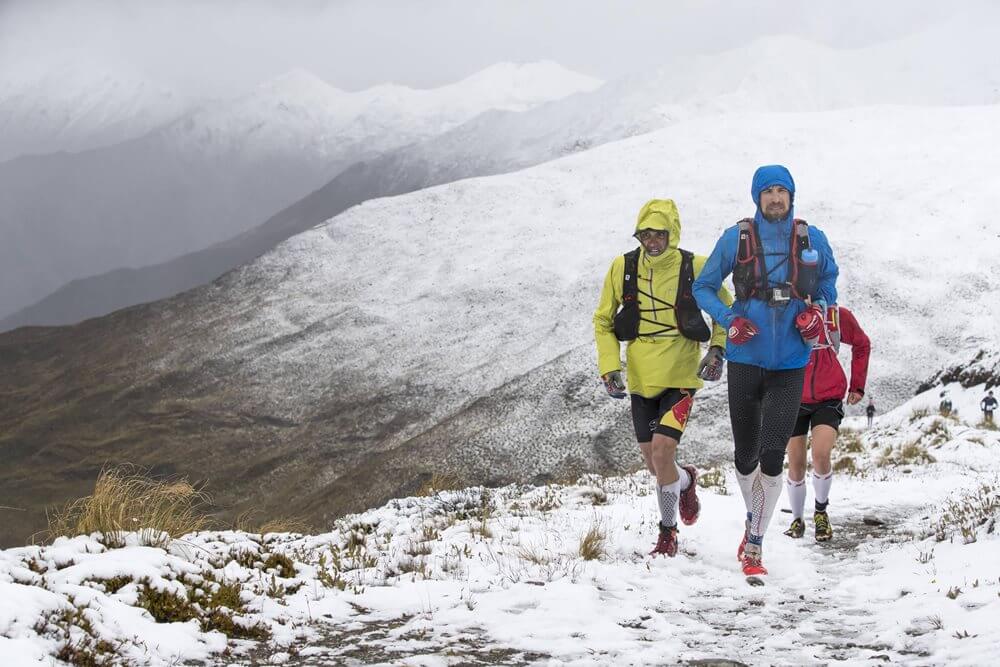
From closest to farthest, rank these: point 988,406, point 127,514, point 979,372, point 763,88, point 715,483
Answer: point 127,514
point 715,483
point 988,406
point 979,372
point 763,88

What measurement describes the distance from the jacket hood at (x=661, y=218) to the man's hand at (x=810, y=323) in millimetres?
1206

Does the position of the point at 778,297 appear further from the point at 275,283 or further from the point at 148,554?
the point at 275,283

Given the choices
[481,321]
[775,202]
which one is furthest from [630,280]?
[481,321]

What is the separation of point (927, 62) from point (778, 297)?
18252 cm

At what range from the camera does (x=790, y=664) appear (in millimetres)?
4441

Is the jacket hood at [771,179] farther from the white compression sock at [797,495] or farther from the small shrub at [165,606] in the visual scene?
the small shrub at [165,606]

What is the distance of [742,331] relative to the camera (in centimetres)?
658

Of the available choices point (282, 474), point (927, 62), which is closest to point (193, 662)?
point (282, 474)

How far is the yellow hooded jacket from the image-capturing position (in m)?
7.12

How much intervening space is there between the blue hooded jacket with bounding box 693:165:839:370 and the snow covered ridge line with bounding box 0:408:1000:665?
1.67m

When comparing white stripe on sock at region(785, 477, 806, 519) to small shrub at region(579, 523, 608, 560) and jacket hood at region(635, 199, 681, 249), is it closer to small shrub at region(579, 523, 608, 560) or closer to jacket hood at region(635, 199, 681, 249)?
small shrub at region(579, 523, 608, 560)

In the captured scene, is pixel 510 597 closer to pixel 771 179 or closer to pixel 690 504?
pixel 690 504

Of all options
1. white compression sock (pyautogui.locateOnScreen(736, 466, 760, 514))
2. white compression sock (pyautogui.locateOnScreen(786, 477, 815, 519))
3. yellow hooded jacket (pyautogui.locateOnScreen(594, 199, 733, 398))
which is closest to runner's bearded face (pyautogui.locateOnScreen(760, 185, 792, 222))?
yellow hooded jacket (pyautogui.locateOnScreen(594, 199, 733, 398))

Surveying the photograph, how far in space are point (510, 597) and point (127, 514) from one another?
9.17 feet
